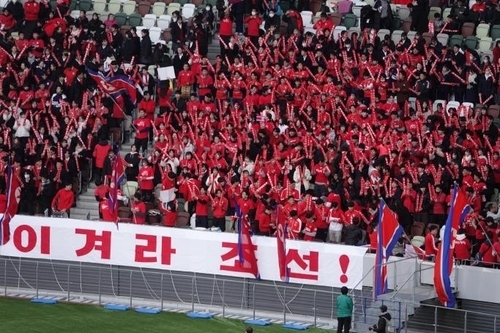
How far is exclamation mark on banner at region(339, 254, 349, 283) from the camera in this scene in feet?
126

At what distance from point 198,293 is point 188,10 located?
535 inches

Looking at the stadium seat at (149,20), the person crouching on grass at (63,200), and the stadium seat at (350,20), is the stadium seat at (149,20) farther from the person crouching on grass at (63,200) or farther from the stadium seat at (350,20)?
the person crouching on grass at (63,200)

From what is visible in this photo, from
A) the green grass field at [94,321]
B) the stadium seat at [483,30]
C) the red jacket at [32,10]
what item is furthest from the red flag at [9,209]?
the stadium seat at [483,30]

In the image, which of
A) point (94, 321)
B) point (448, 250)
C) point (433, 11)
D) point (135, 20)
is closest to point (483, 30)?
point (433, 11)

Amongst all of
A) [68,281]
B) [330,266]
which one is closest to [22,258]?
[68,281]

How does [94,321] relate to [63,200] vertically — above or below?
below

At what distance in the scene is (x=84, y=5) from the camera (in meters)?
51.8

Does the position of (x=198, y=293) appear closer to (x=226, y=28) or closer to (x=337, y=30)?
A: (x=226, y=28)

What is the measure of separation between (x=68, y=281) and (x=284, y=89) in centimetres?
876

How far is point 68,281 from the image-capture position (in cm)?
4059

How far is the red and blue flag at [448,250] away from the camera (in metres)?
35.9

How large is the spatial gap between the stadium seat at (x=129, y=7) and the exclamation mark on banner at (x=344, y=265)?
16.5 meters

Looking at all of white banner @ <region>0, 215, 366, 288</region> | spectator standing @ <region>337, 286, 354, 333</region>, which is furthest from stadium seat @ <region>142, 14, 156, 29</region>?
spectator standing @ <region>337, 286, 354, 333</region>

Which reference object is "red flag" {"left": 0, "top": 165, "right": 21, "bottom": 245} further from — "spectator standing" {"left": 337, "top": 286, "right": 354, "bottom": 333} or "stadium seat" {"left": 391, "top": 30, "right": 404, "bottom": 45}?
"stadium seat" {"left": 391, "top": 30, "right": 404, "bottom": 45}
